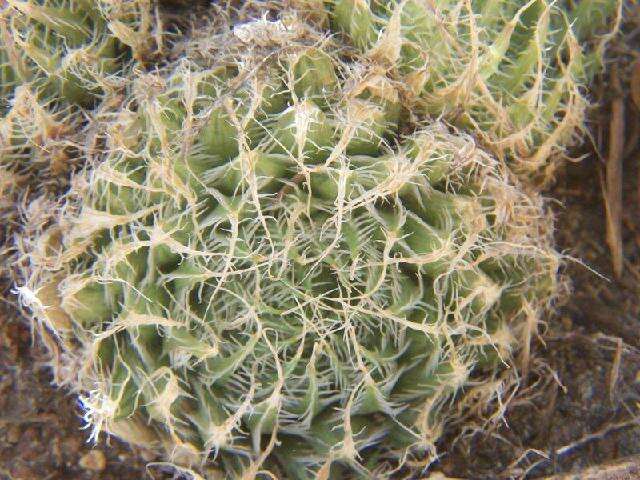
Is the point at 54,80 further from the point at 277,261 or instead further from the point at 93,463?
the point at 93,463

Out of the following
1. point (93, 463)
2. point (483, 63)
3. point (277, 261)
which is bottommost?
point (93, 463)

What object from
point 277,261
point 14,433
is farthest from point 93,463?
point 277,261

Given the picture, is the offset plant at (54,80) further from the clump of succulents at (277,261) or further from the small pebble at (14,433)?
the small pebble at (14,433)

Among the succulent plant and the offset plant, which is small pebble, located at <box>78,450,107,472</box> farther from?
the succulent plant

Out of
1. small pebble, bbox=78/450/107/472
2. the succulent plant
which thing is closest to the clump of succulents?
the succulent plant

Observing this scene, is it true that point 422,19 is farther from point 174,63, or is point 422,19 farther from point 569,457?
point 569,457

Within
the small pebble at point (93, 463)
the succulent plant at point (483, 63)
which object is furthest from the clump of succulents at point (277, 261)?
the small pebble at point (93, 463)
